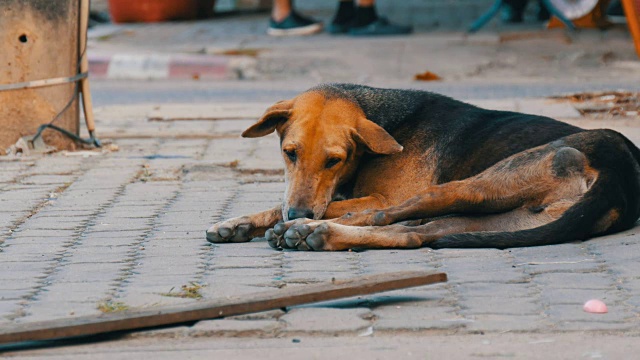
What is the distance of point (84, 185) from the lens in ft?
22.7

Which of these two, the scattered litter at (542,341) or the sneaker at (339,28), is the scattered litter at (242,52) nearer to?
the sneaker at (339,28)

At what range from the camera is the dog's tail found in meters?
4.95

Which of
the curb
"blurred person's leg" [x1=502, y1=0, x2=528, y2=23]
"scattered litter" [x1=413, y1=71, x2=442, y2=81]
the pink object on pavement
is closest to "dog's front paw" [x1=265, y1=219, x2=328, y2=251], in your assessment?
the pink object on pavement

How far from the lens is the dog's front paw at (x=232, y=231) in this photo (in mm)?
5340

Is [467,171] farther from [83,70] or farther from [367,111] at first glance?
[83,70]

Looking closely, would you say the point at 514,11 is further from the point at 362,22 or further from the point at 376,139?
the point at 376,139

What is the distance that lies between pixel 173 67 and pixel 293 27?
1918 mm

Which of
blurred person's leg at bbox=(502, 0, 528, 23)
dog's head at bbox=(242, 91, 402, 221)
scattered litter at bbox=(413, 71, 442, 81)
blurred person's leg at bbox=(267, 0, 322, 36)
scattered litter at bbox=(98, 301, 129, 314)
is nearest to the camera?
scattered litter at bbox=(98, 301, 129, 314)

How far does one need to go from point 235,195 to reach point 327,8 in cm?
1021

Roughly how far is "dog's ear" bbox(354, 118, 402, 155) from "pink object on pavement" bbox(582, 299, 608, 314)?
162cm

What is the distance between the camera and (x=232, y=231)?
17.6ft

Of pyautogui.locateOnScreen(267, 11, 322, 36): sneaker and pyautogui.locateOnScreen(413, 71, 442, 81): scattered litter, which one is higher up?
pyautogui.locateOnScreen(413, 71, 442, 81): scattered litter

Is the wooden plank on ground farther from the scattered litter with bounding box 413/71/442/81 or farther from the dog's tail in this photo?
the scattered litter with bounding box 413/71/442/81

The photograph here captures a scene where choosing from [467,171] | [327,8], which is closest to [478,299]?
[467,171]
